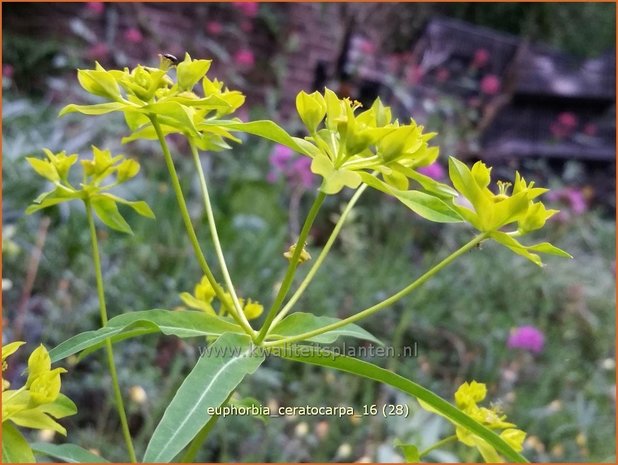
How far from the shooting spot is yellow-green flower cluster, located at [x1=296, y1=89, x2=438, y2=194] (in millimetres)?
465

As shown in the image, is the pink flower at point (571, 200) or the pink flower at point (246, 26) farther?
the pink flower at point (246, 26)

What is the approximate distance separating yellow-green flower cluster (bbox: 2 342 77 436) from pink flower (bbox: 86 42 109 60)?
2.70 metres

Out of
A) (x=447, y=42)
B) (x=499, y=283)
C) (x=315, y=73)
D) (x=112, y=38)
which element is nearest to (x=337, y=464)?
(x=499, y=283)

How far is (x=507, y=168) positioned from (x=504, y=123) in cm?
63

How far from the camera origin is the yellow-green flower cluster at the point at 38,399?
18.2 inches

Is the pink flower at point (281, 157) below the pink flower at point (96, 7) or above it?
below

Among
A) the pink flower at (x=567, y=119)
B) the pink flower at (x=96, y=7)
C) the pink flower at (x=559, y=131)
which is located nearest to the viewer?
the pink flower at (x=96, y=7)

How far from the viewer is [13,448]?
1.52 feet

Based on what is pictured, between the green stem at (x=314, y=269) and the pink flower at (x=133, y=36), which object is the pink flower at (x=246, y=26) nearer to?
the pink flower at (x=133, y=36)

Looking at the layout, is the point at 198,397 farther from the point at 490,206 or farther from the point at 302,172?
the point at 302,172

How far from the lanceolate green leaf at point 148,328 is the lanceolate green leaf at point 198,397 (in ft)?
0.11

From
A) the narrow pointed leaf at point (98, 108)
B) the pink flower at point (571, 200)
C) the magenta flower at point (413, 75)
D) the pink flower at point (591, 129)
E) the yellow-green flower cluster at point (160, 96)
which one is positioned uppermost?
the yellow-green flower cluster at point (160, 96)

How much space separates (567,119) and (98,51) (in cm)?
241

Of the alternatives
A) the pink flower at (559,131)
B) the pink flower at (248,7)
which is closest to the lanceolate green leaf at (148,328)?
the pink flower at (248,7)
